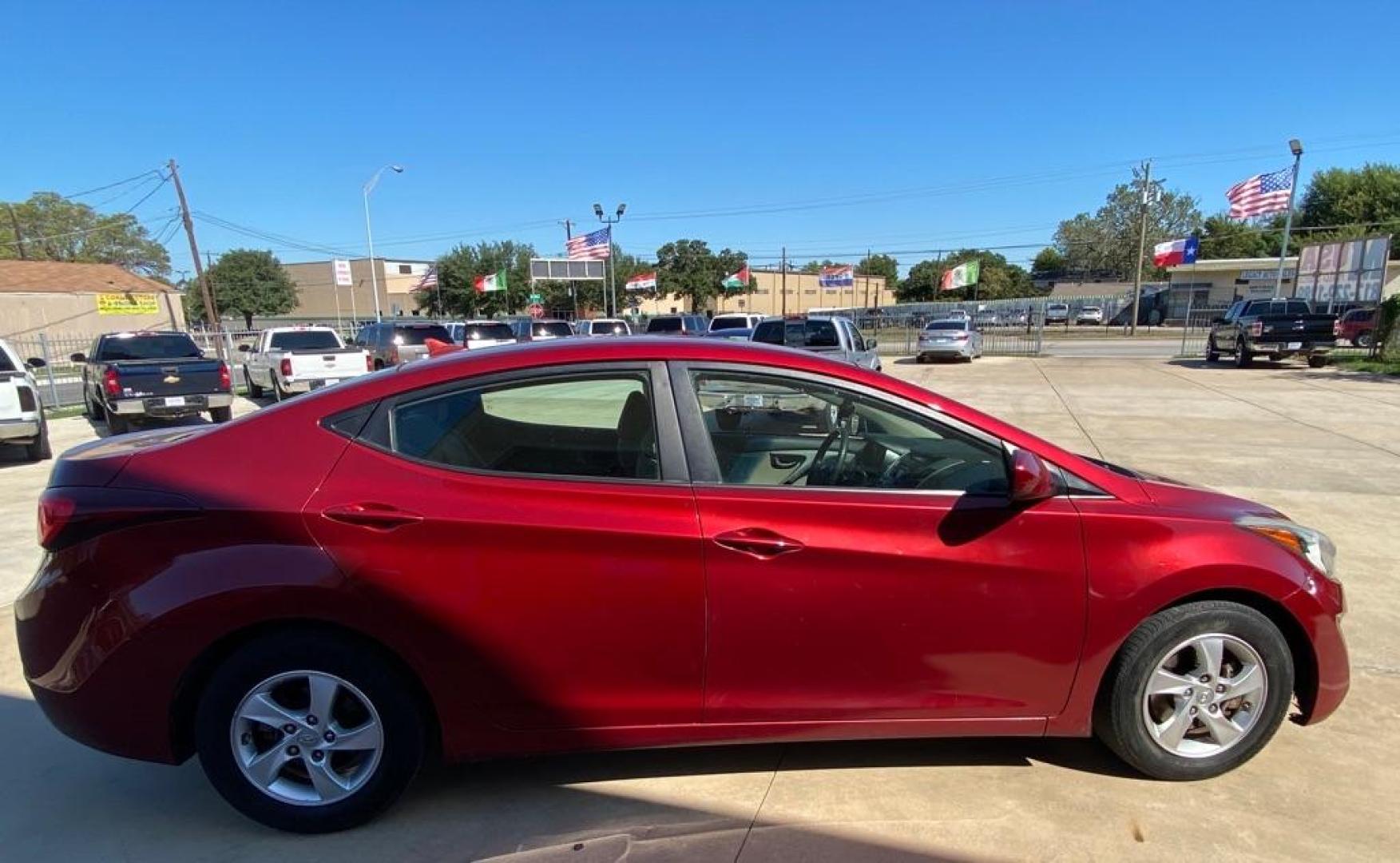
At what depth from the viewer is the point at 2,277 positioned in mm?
42188

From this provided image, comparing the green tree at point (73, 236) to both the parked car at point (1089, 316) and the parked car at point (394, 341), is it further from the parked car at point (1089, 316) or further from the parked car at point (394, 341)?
the parked car at point (1089, 316)

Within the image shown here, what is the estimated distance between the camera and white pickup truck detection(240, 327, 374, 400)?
47.7 ft

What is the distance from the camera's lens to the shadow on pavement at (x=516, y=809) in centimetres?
245

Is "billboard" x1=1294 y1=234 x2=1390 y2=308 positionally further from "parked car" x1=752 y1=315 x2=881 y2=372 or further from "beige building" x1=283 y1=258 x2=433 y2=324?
"beige building" x1=283 y1=258 x2=433 y2=324

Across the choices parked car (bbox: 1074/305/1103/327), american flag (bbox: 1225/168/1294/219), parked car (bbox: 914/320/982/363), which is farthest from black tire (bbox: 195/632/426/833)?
parked car (bbox: 1074/305/1103/327)

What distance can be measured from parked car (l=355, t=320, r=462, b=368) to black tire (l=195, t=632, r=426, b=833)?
15089 mm

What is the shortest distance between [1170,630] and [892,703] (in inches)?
38.9

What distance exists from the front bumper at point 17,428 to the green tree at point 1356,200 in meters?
77.4

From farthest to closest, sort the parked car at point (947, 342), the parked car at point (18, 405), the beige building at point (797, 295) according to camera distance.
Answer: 1. the beige building at point (797, 295)
2. the parked car at point (947, 342)
3. the parked car at point (18, 405)

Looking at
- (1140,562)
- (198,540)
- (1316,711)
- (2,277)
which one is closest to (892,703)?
(1140,562)

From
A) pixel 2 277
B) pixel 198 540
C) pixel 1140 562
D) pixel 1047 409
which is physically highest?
pixel 2 277

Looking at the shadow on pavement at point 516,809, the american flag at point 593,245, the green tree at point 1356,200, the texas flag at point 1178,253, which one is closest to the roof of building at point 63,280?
the american flag at point 593,245

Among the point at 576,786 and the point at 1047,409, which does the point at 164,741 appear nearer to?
the point at 576,786

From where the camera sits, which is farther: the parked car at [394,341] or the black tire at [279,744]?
the parked car at [394,341]
